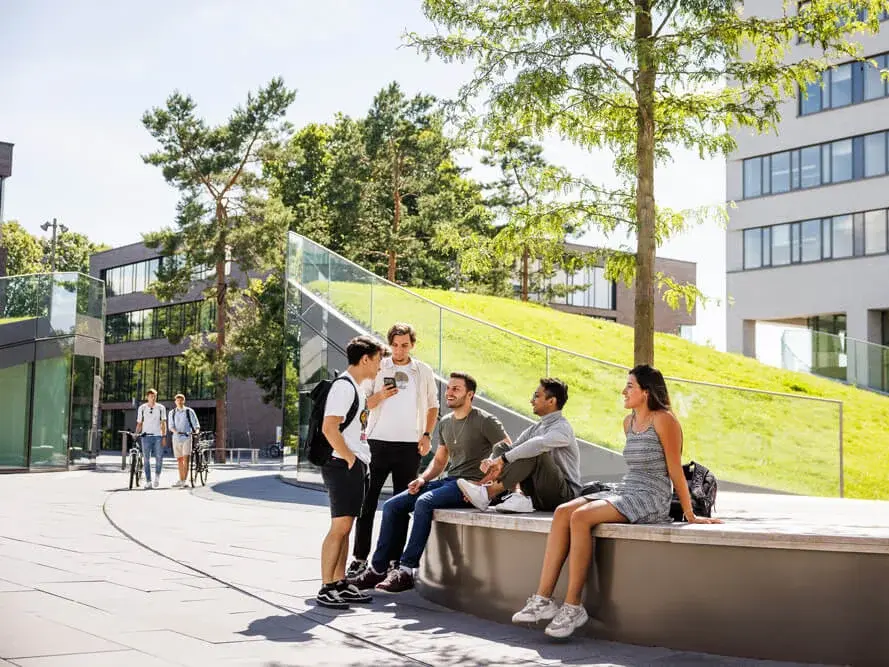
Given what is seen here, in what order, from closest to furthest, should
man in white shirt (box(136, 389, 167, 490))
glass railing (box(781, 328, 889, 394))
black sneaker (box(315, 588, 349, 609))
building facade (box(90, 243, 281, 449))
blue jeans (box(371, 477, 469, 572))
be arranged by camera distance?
black sneaker (box(315, 588, 349, 609))
blue jeans (box(371, 477, 469, 572))
man in white shirt (box(136, 389, 167, 490))
glass railing (box(781, 328, 889, 394))
building facade (box(90, 243, 281, 449))

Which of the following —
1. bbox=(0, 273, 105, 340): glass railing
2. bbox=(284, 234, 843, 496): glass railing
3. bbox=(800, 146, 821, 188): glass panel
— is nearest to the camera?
bbox=(284, 234, 843, 496): glass railing

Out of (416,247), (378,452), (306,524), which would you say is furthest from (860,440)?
(416,247)

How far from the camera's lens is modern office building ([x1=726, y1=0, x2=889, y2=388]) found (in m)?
38.4

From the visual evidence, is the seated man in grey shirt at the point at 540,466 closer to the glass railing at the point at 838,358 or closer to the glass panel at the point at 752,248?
the glass railing at the point at 838,358

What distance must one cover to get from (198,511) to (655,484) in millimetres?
10086

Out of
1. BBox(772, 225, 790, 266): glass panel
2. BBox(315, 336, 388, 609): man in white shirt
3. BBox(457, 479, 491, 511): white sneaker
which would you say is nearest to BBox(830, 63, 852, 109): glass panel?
BBox(772, 225, 790, 266): glass panel

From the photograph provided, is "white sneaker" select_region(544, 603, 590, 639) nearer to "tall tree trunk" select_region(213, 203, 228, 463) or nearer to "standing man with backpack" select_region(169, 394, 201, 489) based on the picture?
"standing man with backpack" select_region(169, 394, 201, 489)

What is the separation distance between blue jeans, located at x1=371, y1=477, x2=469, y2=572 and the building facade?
5630cm

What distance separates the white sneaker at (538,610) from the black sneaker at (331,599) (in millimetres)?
1439

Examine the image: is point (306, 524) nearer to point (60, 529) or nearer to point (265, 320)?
point (60, 529)

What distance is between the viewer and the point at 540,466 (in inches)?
305

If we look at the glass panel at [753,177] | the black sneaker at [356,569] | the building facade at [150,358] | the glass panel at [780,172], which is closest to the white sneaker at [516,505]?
the black sneaker at [356,569]

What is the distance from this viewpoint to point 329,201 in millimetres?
48719

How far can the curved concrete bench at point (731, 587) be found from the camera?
5.69 metres
